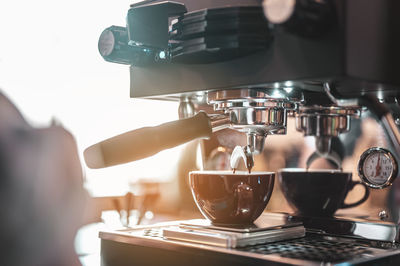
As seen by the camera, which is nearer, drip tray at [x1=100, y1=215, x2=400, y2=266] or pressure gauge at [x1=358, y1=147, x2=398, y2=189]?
drip tray at [x1=100, y1=215, x2=400, y2=266]

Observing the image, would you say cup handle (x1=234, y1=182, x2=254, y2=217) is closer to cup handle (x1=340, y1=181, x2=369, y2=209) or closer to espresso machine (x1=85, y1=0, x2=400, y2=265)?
espresso machine (x1=85, y1=0, x2=400, y2=265)

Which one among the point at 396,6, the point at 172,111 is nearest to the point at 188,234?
the point at 396,6

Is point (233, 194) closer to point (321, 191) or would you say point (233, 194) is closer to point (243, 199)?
point (243, 199)

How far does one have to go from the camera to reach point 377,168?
713 millimetres

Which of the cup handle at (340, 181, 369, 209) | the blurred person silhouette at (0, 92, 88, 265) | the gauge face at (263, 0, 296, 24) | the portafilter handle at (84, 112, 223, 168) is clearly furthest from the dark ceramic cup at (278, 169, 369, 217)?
the blurred person silhouette at (0, 92, 88, 265)

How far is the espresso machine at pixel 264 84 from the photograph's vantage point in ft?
1.66

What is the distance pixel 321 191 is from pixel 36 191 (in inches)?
31.3

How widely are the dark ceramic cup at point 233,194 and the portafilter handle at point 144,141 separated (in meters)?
0.07

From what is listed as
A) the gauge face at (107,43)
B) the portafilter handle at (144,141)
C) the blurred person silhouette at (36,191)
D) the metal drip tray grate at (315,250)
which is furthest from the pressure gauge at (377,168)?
the blurred person silhouette at (36,191)

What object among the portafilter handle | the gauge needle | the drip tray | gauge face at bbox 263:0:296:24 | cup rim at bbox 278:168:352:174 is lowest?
the drip tray

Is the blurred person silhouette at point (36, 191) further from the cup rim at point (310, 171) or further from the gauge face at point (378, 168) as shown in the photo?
the gauge face at point (378, 168)

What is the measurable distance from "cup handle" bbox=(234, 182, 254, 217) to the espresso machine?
4 cm

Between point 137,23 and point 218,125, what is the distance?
181 mm

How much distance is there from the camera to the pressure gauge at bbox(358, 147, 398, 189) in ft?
2.28
